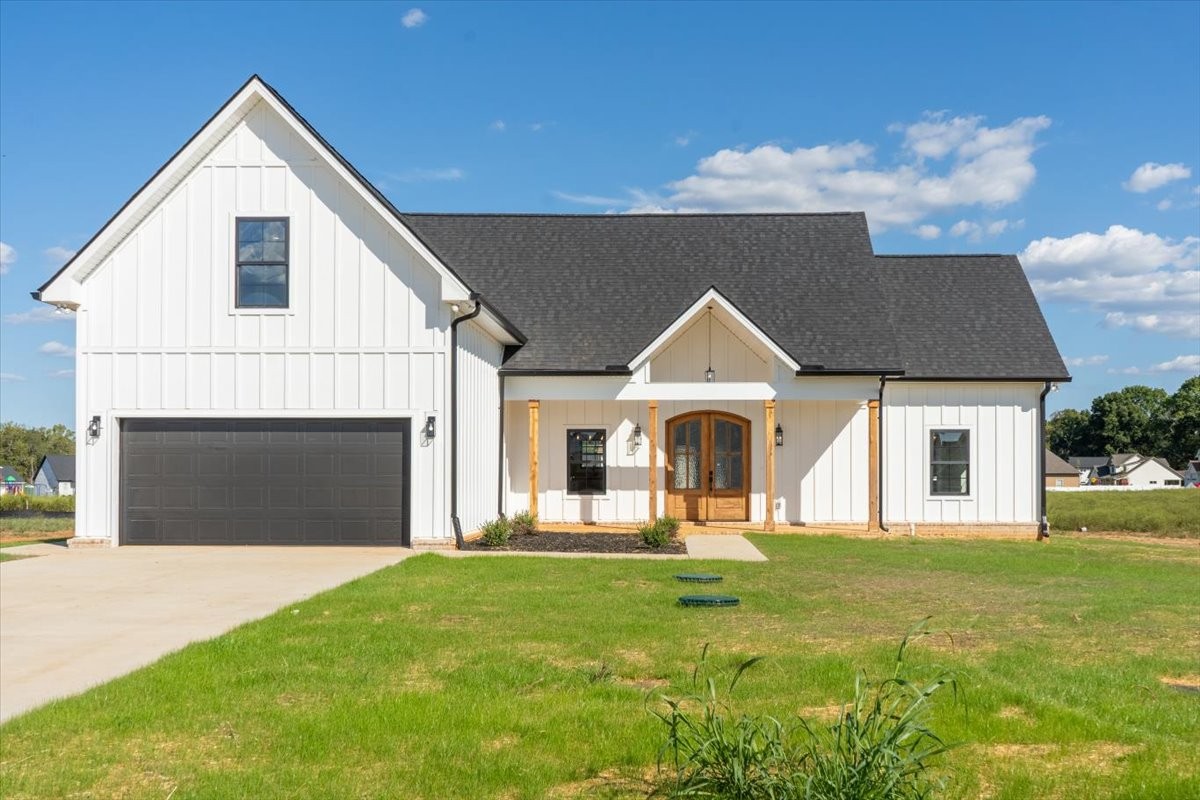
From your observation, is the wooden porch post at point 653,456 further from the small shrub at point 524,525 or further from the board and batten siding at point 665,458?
the small shrub at point 524,525

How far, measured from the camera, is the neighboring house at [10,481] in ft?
298

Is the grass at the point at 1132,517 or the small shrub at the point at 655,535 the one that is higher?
the small shrub at the point at 655,535

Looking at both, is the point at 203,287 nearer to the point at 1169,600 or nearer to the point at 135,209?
the point at 135,209

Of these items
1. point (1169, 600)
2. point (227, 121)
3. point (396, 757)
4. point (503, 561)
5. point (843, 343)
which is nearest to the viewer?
point (396, 757)

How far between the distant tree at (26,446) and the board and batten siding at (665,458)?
100527 mm

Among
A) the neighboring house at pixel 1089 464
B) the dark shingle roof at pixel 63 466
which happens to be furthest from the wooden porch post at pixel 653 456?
the neighboring house at pixel 1089 464

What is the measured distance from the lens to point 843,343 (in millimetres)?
20938

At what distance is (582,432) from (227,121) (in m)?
9.02

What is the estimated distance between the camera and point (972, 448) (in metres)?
21.6

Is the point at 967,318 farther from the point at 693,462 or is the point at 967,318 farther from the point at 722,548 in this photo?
the point at 722,548

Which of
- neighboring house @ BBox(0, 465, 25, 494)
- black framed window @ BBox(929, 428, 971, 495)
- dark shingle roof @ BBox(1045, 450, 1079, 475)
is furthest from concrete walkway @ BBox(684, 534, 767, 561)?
neighboring house @ BBox(0, 465, 25, 494)

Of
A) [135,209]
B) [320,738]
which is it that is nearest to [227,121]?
[135,209]

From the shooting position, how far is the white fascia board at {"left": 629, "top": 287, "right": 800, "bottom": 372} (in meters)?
19.5

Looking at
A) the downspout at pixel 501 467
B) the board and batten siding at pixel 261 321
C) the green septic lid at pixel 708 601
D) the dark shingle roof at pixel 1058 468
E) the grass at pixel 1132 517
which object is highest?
the board and batten siding at pixel 261 321
